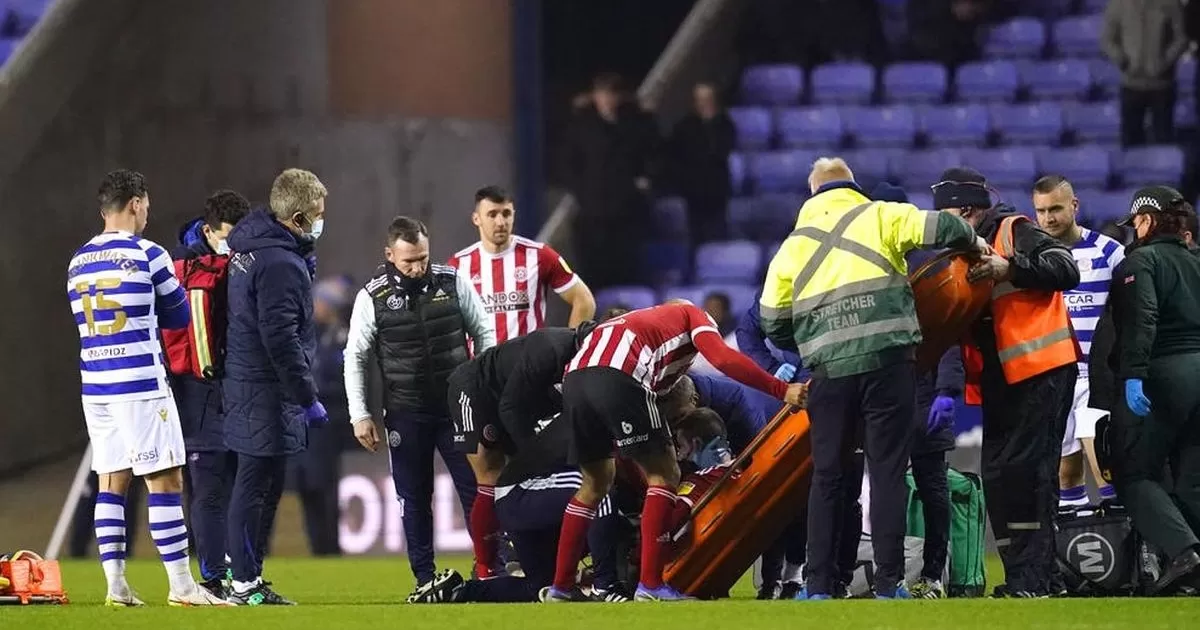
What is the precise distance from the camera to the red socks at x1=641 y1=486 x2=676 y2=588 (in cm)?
798

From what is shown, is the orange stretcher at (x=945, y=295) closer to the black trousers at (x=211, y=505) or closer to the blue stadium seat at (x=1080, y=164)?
the black trousers at (x=211, y=505)

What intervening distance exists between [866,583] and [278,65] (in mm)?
8073

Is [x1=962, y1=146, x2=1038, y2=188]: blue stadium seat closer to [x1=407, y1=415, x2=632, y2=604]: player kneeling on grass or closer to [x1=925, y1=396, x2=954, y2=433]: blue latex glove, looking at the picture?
[x1=925, y1=396, x2=954, y2=433]: blue latex glove

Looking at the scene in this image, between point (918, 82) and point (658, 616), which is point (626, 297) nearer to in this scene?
point (918, 82)

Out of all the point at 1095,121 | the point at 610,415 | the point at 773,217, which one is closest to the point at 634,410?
the point at 610,415

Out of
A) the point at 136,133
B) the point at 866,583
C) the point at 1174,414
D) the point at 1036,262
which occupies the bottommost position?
the point at 866,583

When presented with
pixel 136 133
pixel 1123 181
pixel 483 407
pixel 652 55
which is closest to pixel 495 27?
pixel 652 55

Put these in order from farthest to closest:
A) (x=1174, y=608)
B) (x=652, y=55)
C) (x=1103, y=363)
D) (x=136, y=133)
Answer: (x=652, y=55) < (x=136, y=133) < (x=1103, y=363) < (x=1174, y=608)

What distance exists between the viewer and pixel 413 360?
906 centimetres

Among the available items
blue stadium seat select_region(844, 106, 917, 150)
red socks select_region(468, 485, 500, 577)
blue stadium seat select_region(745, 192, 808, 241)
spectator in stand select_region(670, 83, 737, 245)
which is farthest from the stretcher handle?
blue stadium seat select_region(844, 106, 917, 150)

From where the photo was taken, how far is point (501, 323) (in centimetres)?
991

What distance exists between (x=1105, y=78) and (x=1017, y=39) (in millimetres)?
767

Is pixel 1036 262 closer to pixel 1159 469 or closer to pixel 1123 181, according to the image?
pixel 1159 469

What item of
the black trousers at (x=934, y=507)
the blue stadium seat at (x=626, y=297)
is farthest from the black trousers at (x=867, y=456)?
the blue stadium seat at (x=626, y=297)
